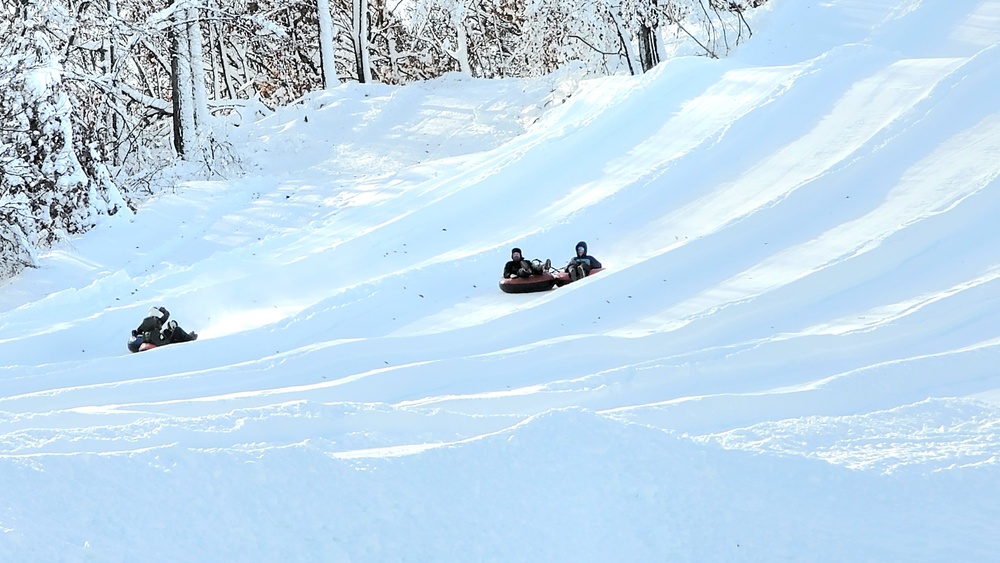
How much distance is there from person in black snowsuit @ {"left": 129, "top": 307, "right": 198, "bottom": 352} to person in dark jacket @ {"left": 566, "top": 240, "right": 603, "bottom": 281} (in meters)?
3.50

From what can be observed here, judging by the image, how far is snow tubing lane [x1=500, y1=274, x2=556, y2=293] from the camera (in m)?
9.90

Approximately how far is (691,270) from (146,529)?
21.9 feet

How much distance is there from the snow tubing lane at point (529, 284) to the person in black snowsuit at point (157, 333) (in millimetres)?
2871

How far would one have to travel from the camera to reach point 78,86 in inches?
605

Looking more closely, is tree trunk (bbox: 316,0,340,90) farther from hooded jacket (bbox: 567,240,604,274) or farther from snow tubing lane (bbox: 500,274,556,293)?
snow tubing lane (bbox: 500,274,556,293)

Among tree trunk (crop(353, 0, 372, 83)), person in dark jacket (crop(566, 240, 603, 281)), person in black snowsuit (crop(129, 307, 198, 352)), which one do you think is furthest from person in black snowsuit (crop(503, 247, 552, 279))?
tree trunk (crop(353, 0, 372, 83))

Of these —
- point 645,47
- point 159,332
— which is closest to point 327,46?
point 645,47

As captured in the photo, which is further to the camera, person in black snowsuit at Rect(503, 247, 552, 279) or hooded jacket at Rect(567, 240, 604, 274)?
hooded jacket at Rect(567, 240, 604, 274)

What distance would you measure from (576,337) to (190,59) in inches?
481

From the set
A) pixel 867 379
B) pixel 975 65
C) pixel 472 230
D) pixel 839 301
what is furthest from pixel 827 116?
pixel 867 379

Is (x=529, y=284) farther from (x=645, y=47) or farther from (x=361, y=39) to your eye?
(x=361, y=39)

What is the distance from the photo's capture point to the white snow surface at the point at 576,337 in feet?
14.6

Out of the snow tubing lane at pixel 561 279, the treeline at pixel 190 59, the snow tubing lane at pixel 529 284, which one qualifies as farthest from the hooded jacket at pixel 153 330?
the treeline at pixel 190 59

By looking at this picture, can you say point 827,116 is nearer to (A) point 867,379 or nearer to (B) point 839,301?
(B) point 839,301
